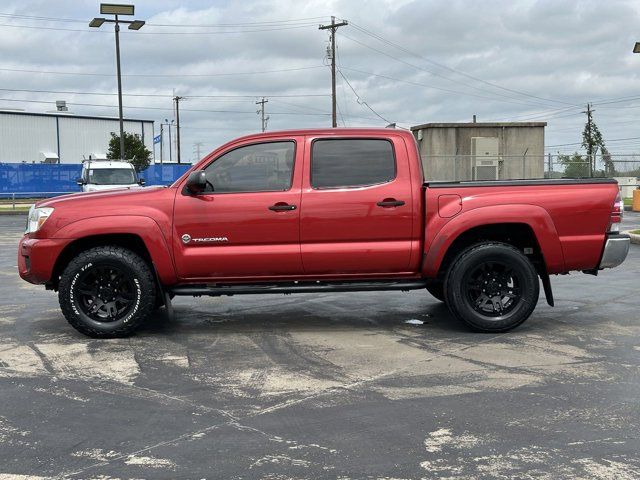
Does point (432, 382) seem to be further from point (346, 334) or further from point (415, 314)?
point (415, 314)

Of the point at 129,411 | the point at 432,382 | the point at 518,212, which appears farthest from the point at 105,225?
the point at 518,212

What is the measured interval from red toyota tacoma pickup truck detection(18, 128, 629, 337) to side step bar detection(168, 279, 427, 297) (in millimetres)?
14

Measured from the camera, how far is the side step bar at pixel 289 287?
692 centimetres

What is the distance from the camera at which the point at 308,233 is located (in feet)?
22.5

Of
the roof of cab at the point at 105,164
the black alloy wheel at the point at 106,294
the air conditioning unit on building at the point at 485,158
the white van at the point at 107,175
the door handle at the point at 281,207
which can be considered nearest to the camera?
the door handle at the point at 281,207

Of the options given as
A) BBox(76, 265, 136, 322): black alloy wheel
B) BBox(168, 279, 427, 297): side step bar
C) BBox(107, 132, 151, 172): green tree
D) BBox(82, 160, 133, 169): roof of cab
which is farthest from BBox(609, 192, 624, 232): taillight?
BBox(107, 132, 151, 172): green tree

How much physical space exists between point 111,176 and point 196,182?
18601mm

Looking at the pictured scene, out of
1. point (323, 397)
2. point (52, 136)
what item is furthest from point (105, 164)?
point (52, 136)

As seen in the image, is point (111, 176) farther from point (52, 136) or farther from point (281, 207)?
point (52, 136)

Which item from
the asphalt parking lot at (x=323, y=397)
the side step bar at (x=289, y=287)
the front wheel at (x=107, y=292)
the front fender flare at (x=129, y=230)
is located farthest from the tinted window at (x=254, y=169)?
the asphalt parking lot at (x=323, y=397)

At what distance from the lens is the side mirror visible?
6695mm

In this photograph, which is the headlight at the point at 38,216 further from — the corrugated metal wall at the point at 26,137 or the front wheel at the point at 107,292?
the corrugated metal wall at the point at 26,137

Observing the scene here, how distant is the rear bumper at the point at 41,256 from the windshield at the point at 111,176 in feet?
57.9

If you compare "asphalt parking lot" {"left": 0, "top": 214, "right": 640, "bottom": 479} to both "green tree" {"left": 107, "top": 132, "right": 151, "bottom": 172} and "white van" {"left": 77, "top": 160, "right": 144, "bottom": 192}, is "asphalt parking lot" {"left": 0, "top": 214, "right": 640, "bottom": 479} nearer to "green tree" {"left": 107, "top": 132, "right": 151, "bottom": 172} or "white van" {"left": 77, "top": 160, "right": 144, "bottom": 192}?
"white van" {"left": 77, "top": 160, "right": 144, "bottom": 192}
